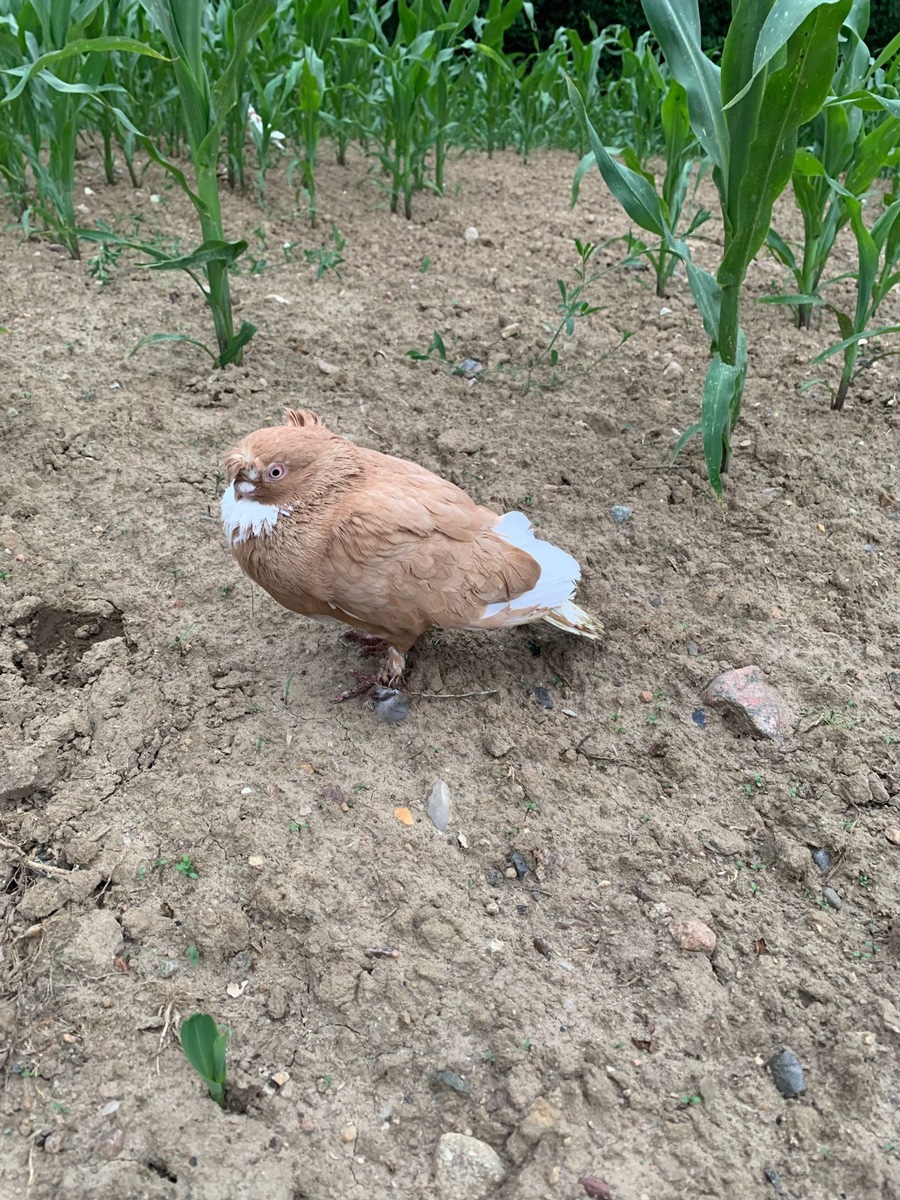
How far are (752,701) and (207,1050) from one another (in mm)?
1712

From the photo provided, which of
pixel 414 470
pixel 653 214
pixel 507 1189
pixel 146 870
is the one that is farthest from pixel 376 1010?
pixel 653 214

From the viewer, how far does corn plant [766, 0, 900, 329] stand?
316 cm

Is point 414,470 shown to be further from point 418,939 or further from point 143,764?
point 418,939

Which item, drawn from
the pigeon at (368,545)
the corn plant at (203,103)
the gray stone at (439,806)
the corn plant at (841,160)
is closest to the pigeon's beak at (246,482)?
the pigeon at (368,545)

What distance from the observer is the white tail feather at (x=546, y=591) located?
2500mm

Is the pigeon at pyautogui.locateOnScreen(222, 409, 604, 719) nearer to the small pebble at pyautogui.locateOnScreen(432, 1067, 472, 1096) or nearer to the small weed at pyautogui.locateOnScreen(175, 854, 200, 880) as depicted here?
the small weed at pyautogui.locateOnScreen(175, 854, 200, 880)

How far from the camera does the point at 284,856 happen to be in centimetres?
221

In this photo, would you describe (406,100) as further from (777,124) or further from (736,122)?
(777,124)

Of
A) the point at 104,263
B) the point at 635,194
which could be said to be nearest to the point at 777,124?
the point at 635,194

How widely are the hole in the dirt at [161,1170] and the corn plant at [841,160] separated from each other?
309 cm

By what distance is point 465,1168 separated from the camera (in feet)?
5.56

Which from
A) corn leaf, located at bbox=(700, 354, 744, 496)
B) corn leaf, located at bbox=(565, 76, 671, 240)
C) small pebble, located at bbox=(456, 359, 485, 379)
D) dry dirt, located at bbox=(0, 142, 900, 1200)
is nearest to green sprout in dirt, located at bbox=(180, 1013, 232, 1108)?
dry dirt, located at bbox=(0, 142, 900, 1200)

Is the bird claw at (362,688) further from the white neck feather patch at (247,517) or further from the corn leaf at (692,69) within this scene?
the corn leaf at (692,69)

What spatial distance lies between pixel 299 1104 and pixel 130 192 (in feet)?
15.9
